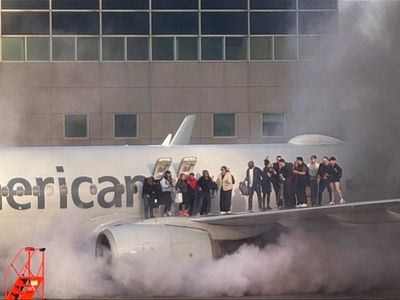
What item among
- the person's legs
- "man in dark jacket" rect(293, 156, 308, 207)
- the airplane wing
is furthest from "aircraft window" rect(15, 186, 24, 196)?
"man in dark jacket" rect(293, 156, 308, 207)

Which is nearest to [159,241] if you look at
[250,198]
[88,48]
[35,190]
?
[35,190]

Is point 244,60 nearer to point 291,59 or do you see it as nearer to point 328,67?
point 291,59

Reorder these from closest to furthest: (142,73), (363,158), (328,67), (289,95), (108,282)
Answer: (108,282), (363,158), (328,67), (289,95), (142,73)

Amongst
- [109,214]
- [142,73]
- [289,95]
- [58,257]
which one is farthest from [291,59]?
[58,257]

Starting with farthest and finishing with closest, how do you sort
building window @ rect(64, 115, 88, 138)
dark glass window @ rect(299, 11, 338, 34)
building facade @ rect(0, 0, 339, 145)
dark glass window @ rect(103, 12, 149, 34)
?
dark glass window @ rect(103, 12, 149, 34) < building window @ rect(64, 115, 88, 138) < building facade @ rect(0, 0, 339, 145) < dark glass window @ rect(299, 11, 338, 34)

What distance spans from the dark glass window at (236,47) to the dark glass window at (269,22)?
2.18 feet

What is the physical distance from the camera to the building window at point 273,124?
100 ft

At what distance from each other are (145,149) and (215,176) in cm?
170

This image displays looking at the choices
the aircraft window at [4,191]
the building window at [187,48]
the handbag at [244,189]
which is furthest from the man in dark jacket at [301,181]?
the building window at [187,48]

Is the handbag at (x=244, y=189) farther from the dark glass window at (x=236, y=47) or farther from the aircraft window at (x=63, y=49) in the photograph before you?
the aircraft window at (x=63, y=49)

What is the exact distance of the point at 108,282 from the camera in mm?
20109

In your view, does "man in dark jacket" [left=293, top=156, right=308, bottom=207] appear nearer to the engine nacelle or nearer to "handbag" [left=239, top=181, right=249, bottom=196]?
"handbag" [left=239, top=181, right=249, bottom=196]

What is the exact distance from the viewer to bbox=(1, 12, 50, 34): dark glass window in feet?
113

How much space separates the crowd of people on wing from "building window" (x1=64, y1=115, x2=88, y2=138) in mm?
12141
